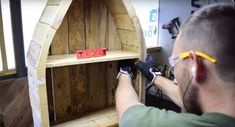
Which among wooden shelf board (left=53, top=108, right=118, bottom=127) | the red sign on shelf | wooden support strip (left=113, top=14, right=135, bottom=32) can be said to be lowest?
wooden shelf board (left=53, top=108, right=118, bottom=127)

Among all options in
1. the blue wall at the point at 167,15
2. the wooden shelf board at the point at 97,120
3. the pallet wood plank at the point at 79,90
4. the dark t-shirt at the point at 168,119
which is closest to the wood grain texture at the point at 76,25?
the pallet wood plank at the point at 79,90

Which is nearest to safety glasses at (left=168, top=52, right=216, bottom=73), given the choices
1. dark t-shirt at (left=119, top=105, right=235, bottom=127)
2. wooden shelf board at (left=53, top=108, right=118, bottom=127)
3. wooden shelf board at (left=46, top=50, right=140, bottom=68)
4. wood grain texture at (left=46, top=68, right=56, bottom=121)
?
dark t-shirt at (left=119, top=105, right=235, bottom=127)

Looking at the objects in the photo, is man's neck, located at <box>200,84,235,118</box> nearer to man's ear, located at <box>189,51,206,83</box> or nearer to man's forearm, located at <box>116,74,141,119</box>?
man's ear, located at <box>189,51,206,83</box>

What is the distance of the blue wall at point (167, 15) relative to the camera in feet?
6.52

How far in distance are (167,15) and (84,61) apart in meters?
1.22

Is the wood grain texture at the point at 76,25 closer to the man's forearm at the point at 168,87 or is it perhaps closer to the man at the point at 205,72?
the man's forearm at the point at 168,87

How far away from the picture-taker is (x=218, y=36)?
671mm

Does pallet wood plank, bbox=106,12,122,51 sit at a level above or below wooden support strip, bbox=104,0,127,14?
below

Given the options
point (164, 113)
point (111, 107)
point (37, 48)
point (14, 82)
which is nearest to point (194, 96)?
point (164, 113)

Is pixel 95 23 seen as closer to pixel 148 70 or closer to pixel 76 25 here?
pixel 76 25

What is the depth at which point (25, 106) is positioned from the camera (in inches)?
63.2

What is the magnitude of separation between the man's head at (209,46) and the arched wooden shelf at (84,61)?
52cm

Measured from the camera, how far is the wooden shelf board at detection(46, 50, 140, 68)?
109 centimetres

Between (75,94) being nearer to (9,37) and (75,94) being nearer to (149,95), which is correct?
(9,37)
